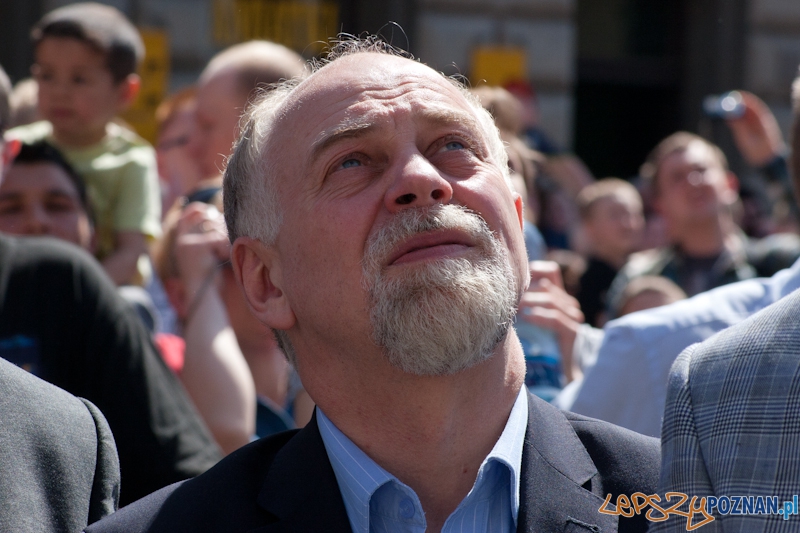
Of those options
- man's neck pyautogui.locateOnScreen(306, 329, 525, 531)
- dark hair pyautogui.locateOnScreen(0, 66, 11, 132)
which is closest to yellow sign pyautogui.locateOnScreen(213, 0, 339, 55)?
dark hair pyautogui.locateOnScreen(0, 66, 11, 132)

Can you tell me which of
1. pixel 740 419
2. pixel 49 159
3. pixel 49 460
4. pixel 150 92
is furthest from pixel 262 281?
pixel 150 92

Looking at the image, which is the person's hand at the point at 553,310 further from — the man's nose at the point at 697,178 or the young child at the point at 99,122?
the man's nose at the point at 697,178

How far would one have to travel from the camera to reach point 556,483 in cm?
200

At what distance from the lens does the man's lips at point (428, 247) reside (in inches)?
80.9

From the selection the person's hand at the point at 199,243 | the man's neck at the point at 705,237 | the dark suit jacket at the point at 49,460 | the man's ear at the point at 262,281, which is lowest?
the man's neck at the point at 705,237

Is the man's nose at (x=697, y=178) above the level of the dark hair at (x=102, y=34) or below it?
below

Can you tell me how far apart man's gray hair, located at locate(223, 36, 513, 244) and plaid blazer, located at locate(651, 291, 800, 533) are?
100 cm

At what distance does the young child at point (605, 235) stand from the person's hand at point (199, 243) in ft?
11.0

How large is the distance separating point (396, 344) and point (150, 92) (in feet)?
20.1

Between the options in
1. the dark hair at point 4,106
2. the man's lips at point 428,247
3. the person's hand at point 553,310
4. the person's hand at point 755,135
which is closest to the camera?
the man's lips at point 428,247

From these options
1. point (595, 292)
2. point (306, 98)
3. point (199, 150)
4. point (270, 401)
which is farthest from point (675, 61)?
point (306, 98)

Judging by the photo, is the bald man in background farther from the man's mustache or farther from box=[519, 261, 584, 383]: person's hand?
the man's mustache

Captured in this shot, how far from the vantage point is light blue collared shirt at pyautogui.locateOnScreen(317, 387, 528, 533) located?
199cm

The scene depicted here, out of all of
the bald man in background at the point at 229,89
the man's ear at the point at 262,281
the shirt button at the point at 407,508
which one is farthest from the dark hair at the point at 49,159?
the shirt button at the point at 407,508
